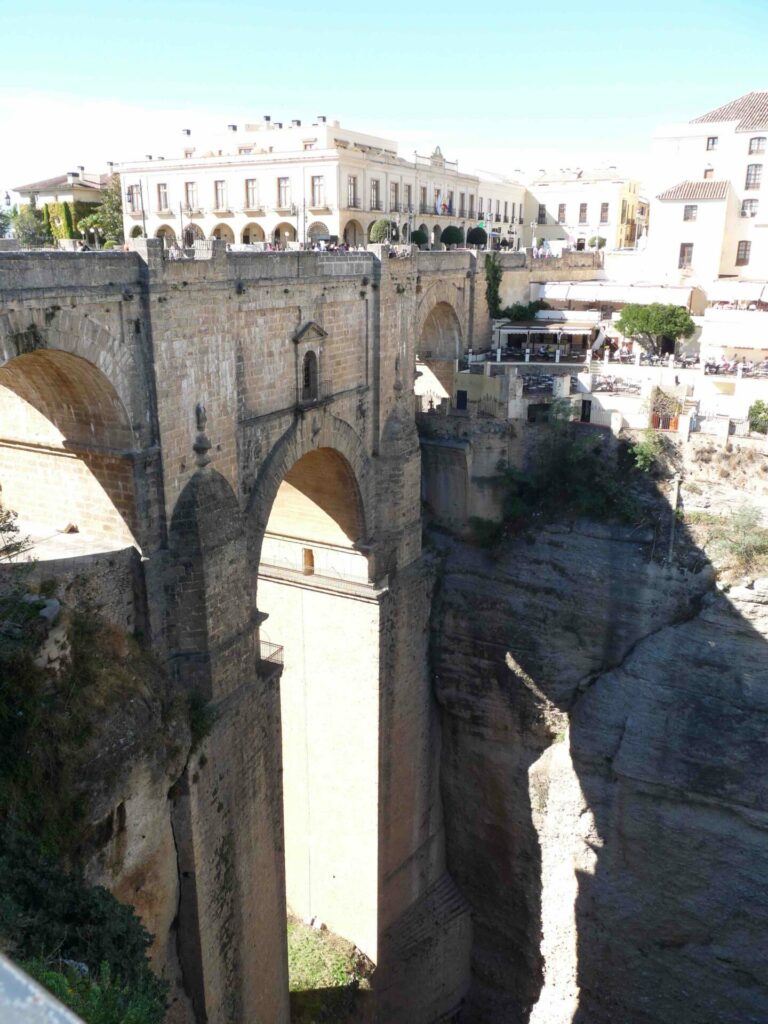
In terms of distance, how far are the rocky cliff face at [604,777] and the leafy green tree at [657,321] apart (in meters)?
7.57

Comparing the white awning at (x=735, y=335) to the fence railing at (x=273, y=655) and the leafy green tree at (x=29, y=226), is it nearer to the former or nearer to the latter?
the fence railing at (x=273, y=655)

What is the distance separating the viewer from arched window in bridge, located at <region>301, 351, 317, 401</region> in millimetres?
14539

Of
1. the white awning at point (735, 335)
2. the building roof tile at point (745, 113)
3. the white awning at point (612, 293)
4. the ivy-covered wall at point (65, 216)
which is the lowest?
the white awning at point (735, 335)

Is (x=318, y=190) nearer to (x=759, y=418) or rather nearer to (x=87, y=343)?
(x=759, y=418)

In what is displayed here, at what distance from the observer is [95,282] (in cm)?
1002

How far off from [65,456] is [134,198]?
85.5 feet

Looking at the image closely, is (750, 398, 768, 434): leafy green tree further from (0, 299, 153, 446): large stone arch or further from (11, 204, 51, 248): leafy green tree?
(11, 204, 51, 248): leafy green tree

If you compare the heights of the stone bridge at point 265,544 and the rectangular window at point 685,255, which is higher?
the rectangular window at point 685,255

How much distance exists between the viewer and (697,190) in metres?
29.6

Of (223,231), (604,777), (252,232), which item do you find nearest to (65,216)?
(223,231)

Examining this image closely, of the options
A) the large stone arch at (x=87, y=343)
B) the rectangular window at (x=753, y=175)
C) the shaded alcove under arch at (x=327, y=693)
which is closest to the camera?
the large stone arch at (x=87, y=343)

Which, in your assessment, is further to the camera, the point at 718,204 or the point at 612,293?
the point at 718,204

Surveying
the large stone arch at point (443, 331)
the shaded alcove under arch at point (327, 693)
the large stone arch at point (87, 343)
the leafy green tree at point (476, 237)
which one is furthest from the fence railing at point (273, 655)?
the leafy green tree at point (476, 237)

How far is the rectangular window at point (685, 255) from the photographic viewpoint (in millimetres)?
29828
